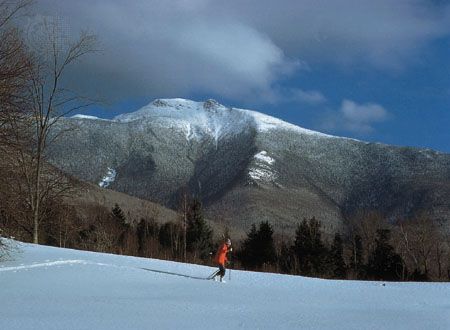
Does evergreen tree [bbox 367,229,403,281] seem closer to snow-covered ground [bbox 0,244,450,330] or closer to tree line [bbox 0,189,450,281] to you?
tree line [bbox 0,189,450,281]

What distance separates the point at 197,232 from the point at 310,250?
1358cm

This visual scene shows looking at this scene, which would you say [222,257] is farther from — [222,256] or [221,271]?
[221,271]

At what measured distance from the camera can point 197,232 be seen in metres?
68.4

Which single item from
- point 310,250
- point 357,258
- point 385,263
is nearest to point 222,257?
point 385,263

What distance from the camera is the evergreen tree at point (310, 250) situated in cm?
6231

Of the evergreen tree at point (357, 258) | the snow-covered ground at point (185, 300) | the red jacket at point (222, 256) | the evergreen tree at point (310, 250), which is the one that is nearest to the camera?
the snow-covered ground at point (185, 300)

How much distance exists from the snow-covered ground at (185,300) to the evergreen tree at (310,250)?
133 ft

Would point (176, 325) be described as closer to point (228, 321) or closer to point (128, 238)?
point (228, 321)

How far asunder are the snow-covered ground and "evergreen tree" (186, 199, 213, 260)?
44802mm

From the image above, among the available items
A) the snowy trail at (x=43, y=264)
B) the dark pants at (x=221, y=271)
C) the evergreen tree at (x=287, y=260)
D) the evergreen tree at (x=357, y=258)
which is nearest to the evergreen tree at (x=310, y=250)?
the evergreen tree at (x=287, y=260)

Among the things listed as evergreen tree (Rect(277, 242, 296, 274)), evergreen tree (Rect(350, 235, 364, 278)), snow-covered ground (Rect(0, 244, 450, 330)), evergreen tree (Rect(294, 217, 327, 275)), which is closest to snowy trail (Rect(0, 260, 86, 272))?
snow-covered ground (Rect(0, 244, 450, 330))

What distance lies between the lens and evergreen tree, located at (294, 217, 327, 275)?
204 ft

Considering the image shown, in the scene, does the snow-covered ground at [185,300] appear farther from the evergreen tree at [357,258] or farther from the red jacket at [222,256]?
the evergreen tree at [357,258]

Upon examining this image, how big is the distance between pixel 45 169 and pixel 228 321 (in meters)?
19.5
